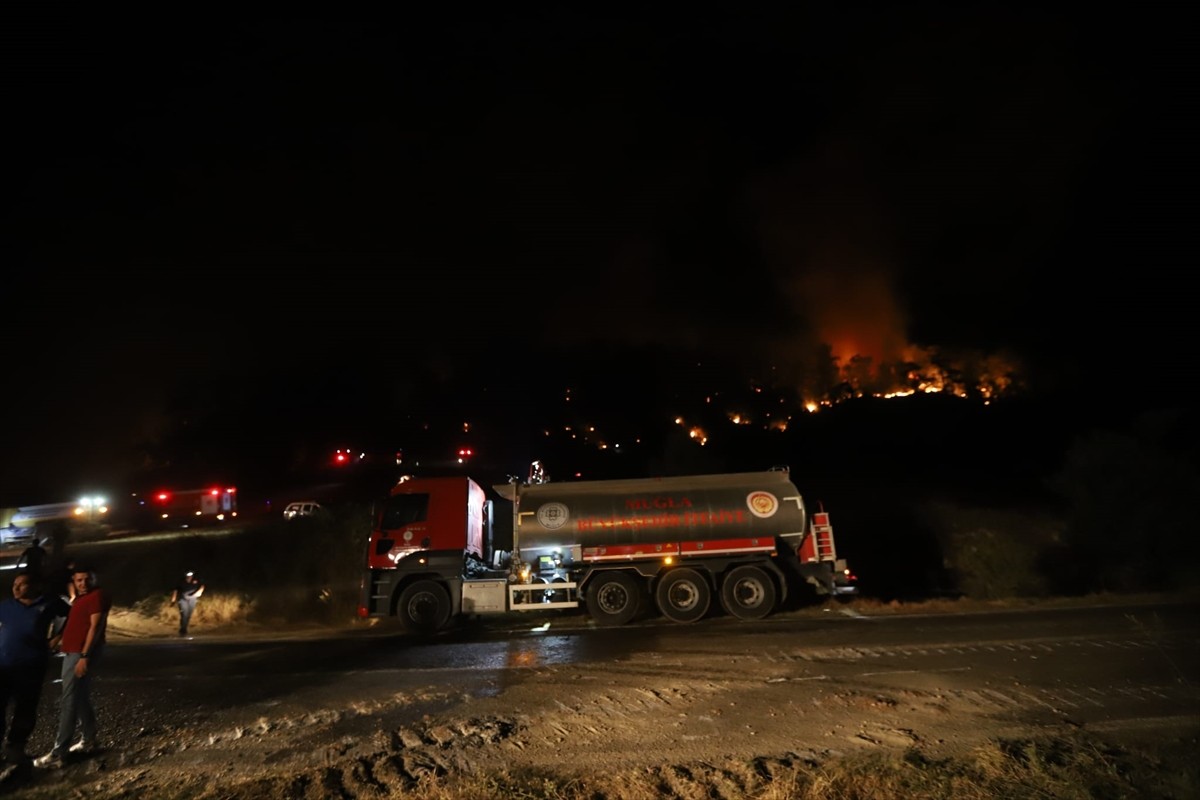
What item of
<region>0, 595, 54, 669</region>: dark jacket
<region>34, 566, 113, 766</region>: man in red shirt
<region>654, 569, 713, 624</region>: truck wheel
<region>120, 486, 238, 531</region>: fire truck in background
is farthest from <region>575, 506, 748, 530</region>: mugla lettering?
<region>120, 486, 238, 531</region>: fire truck in background

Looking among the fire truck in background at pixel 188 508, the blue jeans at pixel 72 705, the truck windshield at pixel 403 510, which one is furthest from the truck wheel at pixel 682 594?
the fire truck in background at pixel 188 508

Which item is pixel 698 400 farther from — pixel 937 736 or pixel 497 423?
pixel 937 736

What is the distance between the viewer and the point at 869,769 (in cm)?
557

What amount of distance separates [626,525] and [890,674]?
705 cm

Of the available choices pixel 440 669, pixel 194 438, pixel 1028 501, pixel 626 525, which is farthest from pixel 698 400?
pixel 440 669

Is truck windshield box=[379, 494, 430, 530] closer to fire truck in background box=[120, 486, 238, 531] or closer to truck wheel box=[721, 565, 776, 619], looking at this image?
truck wheel box=[721, 565, 776, 619]

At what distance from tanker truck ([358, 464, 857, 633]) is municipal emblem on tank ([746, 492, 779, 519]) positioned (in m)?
0.02

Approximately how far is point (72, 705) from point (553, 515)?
31.5 ft

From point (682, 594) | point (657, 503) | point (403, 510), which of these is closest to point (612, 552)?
point (657, 503)

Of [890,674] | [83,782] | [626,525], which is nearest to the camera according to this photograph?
[83,782]

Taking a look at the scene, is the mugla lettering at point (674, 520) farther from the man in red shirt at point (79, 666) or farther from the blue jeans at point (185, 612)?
the blue jeans at point (185, 612)

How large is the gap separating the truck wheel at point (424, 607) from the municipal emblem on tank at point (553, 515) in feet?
8.56

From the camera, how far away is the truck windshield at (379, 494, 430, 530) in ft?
48.9

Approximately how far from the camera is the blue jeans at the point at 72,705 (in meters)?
6.50
